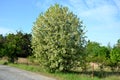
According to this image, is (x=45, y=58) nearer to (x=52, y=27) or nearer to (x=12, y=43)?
(x=52, y=27)

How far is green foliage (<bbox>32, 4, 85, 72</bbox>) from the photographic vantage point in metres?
29.0

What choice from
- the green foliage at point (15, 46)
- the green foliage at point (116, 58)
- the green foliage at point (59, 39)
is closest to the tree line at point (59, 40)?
the green foliage at point (59, 39)

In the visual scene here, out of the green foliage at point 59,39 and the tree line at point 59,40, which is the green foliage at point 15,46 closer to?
the tree line at point 59,40

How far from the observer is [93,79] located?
22.9m

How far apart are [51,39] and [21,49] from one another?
24.9m

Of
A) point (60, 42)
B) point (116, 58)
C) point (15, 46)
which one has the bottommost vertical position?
point (116, 58)

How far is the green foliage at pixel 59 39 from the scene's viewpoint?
95.2 feet

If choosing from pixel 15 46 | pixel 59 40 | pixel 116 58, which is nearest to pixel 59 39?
pixel 59 40

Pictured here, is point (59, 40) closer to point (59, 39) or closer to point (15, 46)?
point (59, 39)

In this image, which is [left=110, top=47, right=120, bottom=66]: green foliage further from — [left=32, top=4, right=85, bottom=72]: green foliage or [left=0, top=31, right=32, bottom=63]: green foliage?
[left=0, top=31, right=32, bottom=63]: green foliage

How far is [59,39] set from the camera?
28891 mm

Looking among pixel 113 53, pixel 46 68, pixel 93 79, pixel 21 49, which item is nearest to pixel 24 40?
→ pixel 21 49

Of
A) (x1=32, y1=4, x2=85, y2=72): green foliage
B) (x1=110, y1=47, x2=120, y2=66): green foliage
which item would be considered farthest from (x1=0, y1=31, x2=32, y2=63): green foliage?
(x1=32, y1=4, x2=85, y2=72): green foliage

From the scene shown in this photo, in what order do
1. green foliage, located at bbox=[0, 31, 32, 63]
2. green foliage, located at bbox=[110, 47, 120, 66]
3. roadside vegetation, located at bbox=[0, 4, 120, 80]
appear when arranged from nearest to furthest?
1. roadside vegetation, located at bbox=[0, 4, 120, 80]
2. green foliage, located at bbox=[110, 47, 120, 66]
3. green foliage, located at bbox=[0, 31, 32, 63]
